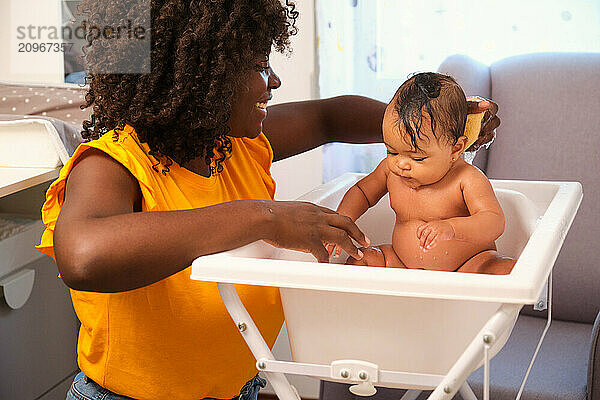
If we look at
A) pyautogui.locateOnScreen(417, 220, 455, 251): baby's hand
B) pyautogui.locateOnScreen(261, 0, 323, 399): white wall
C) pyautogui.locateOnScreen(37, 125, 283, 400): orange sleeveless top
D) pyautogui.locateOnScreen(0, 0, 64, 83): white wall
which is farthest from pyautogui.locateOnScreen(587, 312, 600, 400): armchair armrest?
pyautogui.locateOnScreen(0, 0, 64, 83): white wall

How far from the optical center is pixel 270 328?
3.48 ft

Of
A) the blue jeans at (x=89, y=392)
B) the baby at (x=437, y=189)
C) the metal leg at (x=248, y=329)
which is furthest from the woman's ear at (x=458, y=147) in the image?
the blue jeans at (x=89, y=392)

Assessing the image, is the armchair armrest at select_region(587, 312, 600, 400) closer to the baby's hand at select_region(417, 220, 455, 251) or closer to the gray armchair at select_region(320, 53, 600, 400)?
the gray armchair at select_region(320, 53, 600, 400)

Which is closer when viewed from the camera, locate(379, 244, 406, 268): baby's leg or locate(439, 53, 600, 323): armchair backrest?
locate(379, 244, 406, 268): baby's leg

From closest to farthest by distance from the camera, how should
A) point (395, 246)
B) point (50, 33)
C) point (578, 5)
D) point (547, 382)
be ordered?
1. point (395, 246)
2. point (547, 382)
3. point (578, 5)
4. point (50, 33)

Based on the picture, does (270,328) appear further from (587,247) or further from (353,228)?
(587,247)

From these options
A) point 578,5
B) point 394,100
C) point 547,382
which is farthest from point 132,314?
point 578,5

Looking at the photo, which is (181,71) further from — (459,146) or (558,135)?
(558,135)

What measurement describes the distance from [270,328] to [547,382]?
24.6 inches

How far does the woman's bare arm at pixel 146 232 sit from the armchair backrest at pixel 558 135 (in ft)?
3.42

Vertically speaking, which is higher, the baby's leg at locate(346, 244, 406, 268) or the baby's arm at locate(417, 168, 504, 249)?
the baby's arm at locate(417, 168, 504, 249)

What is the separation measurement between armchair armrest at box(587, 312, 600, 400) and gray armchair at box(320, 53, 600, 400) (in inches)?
10.3

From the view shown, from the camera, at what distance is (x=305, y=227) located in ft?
2.63

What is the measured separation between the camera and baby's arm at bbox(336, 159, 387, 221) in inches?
45.0
